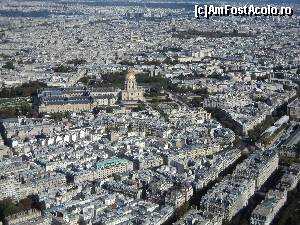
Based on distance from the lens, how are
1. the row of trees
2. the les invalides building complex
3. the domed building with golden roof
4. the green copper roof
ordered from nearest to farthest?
the green copper roof, the les invalides building complex, the domed building with golden roof, the row of trees

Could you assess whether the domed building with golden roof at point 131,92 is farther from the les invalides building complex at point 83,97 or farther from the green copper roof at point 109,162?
the green copper roof at point 109,162

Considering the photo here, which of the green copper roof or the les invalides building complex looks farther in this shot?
the les invalides building complex

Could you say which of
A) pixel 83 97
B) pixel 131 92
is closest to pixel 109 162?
pixel 83 97

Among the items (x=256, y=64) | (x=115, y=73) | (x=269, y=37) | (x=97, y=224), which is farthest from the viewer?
(x=269, y=37)

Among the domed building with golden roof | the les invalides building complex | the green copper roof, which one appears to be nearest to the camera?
the green copper roof

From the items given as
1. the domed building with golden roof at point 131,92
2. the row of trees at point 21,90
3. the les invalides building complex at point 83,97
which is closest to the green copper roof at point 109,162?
the les invalides building complex at point 83,97

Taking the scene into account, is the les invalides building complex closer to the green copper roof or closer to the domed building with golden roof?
the domed building with golden roof

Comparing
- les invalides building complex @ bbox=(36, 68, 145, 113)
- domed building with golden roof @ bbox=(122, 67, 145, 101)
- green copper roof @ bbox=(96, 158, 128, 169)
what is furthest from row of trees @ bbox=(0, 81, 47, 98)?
green copper roof @ bbox=(96, 158, 128, 169)

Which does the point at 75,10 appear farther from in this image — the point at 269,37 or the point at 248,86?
the point at 248,86

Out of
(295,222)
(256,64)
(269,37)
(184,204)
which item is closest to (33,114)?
(184,204)

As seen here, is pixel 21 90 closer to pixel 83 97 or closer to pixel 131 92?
pixel 83 97

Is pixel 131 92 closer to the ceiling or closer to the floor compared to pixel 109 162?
closer to the ceiling
